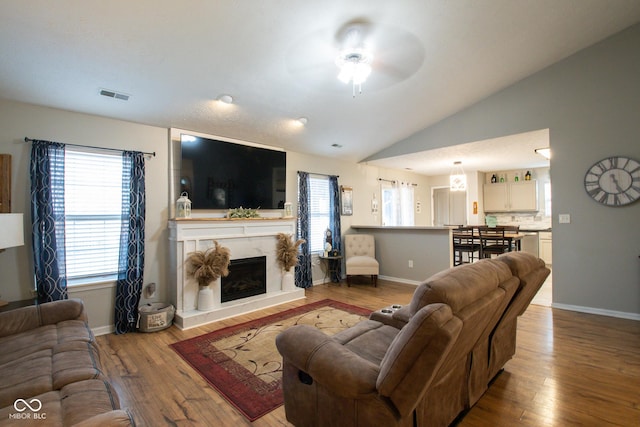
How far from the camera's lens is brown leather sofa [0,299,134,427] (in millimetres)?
1220

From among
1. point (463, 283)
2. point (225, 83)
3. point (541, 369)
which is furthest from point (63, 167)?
point (541, 369)

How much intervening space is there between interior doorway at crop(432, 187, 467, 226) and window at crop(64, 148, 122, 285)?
26.2 ft

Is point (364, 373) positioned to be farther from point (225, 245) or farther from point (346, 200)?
point (346, 200)

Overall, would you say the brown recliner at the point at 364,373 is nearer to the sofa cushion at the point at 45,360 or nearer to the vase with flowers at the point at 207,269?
the sofa cushion at the point at 45,360

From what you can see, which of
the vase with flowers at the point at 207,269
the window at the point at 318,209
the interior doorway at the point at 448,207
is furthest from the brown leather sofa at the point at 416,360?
the interior doorway at the point at 448,207

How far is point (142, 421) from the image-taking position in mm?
1867

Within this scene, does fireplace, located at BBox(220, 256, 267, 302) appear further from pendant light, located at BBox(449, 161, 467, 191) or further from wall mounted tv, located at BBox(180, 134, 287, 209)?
pendant light, located at BBox(449, 161, 467, 191)

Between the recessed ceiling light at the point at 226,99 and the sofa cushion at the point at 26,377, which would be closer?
the sofa cushion at the point at 26,377

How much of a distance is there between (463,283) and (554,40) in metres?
3.81

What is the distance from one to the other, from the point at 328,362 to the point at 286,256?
10.3ft

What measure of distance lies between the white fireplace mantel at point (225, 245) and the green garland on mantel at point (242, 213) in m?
0.09

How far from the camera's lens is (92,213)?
3312 millimetres

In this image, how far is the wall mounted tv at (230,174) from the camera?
386 centimetres

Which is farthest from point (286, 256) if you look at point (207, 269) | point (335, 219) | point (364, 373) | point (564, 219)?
point (564, 219)
